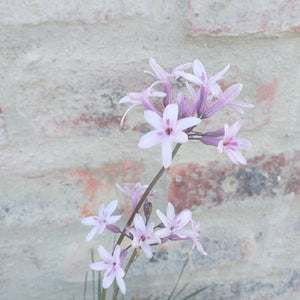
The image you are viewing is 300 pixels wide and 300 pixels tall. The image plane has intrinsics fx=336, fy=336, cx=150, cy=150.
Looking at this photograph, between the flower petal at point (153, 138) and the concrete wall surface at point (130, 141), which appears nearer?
the flower petal at point (153, 138)

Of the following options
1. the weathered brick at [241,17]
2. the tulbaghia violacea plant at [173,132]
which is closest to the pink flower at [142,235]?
the tulbaghia violacea plant at [173,132]

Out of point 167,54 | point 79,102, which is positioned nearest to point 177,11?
point 167,54

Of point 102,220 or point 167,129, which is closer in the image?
point 167,129

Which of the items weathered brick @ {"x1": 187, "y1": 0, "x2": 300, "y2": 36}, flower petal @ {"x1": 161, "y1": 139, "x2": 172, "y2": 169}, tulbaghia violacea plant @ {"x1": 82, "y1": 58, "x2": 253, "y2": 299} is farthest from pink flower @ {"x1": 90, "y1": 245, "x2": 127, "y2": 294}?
weathered brick @ {"x1": 187, "y1": 0, "x2": 300, "y2": 36}

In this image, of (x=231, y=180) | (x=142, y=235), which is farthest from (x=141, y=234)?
(x=231, y=180)

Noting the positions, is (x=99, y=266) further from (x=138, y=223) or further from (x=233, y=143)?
(x=233, y=143)

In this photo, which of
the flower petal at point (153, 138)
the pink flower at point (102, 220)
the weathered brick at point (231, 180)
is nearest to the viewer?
the flower petal at point (153, 138)

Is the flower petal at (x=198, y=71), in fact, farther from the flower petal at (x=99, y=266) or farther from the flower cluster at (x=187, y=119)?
the flower petal at (x=99, y=266)
